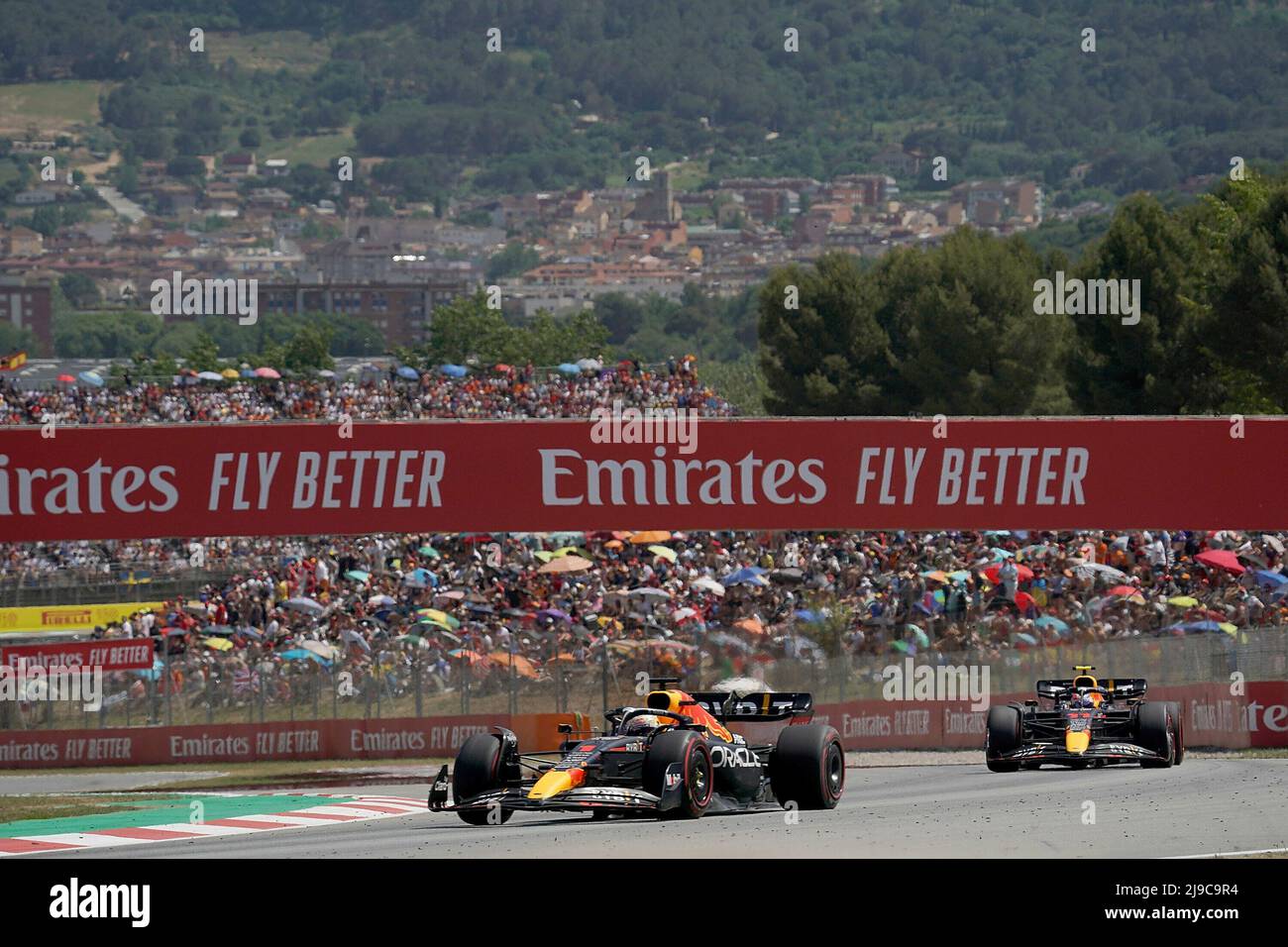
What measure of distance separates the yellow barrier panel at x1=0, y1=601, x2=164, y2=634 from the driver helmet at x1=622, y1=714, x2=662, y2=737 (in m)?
27.7

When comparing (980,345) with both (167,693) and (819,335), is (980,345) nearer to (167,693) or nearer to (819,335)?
(819,335)

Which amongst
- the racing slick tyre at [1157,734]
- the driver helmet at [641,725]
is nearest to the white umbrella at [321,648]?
the racing slick tyre at [1157,734]

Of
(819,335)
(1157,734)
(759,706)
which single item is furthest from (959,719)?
(819,335)

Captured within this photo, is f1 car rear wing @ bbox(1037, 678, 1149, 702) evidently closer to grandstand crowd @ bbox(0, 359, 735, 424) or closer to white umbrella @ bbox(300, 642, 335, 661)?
white umbrella @ bbox(300, 642, 335, 661)

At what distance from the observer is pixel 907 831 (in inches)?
596

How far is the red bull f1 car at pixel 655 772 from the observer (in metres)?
15.6

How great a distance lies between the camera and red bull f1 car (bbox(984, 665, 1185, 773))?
21109 millimetres

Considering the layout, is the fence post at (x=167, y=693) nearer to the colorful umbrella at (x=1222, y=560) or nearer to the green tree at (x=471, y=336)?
the colorful umbrella at (x=1222, y=560)

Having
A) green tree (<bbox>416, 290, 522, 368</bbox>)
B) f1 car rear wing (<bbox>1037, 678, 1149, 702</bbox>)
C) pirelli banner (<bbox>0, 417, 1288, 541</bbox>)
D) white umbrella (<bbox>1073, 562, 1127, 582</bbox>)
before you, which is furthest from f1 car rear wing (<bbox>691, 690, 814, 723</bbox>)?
green tree (<bbox>416, 290, 522, 368</bbox>)
